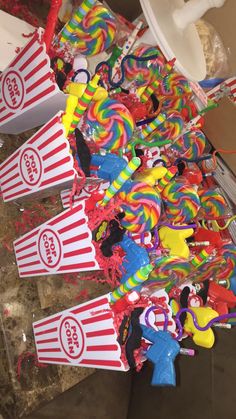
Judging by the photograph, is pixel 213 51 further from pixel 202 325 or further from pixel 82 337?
pixel 82 337

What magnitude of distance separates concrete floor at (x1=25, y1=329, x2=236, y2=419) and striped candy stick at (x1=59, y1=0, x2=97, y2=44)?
193 centimetres

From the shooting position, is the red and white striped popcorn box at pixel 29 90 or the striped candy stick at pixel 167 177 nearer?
the red and white striped popcorn box at pixel 29 90

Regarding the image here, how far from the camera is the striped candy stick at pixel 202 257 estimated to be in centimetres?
152

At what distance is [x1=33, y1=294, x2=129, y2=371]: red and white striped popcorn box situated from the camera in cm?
139

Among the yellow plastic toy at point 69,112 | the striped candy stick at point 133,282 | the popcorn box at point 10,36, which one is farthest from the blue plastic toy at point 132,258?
the popcorn box at point 10,36

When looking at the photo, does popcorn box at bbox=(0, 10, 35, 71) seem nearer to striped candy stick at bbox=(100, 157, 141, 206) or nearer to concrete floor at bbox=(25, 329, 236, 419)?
striped candy stick at bbox=(100, 157, 141, 206)

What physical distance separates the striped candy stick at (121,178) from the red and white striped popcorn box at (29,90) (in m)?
0.38

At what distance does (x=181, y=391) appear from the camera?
2650 millimetres

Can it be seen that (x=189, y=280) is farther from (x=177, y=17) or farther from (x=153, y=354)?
(x=177, y=17)

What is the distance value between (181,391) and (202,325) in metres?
1.31

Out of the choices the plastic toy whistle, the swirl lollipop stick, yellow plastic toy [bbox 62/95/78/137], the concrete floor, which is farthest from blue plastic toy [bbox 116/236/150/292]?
the concrete floor

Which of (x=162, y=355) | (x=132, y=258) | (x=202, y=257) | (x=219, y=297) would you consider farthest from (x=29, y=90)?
(x=219, y=297)

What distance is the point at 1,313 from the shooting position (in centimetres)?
175

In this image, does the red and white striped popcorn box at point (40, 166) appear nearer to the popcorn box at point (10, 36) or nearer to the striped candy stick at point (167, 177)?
the striped candy stick at point (167, 177)
